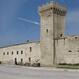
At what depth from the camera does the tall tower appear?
46.0 m

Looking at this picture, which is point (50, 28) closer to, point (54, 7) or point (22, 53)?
point (54, 7)

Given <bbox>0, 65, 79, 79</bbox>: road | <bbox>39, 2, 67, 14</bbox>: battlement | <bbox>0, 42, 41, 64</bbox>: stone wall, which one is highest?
<bbox>39, 2, 67, 14</bbox>: battlement

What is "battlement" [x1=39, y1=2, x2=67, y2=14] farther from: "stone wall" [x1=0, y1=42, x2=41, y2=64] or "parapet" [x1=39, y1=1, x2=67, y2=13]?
"stone wall" [x1=0, y1=42, x2=41, y2=64]

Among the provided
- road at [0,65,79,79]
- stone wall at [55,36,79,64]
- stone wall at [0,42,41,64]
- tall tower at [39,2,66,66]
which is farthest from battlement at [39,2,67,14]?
road at [0,65,79,79]

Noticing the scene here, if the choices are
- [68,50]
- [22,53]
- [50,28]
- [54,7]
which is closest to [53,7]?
[54,7]

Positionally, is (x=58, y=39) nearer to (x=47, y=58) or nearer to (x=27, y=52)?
(x=47, y=58)

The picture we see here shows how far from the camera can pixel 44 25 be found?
48.1 metres

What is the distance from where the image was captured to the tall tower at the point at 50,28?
46.0 metres

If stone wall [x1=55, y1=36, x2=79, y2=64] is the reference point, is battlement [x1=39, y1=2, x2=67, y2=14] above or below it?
above

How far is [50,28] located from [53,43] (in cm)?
333

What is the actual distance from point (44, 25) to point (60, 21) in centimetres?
353

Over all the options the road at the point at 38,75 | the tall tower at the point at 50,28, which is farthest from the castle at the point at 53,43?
the road at the point at 38,75

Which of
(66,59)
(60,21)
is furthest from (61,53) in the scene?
(60,21)

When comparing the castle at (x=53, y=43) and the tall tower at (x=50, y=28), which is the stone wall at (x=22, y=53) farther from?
the tall tower at (x=50, y=28)
